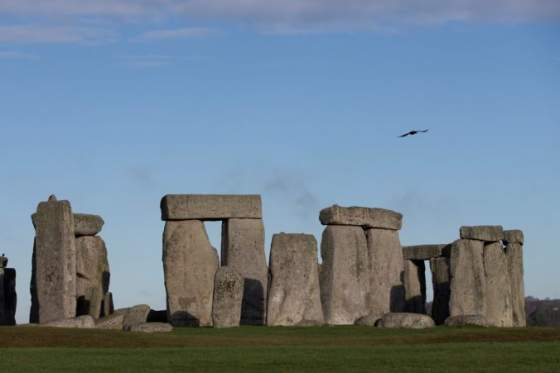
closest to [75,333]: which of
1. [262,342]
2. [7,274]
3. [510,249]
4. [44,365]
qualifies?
[262,342]

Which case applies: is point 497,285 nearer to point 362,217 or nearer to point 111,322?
point 362,217

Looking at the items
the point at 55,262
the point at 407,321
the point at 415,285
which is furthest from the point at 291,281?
the point at 415,285

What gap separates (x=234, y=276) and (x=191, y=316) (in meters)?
4.01

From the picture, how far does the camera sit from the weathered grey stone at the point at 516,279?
42.8 meters

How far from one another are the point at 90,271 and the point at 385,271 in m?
7.91

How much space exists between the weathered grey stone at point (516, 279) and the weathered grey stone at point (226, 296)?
1096 cm

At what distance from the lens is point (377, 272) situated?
41.2 metres

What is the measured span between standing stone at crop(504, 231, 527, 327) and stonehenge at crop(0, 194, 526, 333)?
0.04 m

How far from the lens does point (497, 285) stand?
40.8 meters

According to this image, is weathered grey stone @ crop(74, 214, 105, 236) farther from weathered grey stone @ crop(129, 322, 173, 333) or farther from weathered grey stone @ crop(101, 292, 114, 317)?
weathered grey stone @ crop(129, 322, 173, 333)

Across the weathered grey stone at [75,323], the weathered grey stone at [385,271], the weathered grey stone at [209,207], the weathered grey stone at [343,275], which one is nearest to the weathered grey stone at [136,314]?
the weathered grey stone at [75,323]

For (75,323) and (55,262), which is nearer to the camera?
(75,323)

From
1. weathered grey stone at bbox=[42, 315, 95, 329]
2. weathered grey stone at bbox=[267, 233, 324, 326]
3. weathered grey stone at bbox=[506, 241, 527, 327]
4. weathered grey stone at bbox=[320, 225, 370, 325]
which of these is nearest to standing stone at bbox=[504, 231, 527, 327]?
→ weathered grey stone at bbox=[506, 241, 527, 327]

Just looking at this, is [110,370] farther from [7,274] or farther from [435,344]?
[7,274]
